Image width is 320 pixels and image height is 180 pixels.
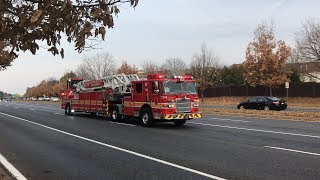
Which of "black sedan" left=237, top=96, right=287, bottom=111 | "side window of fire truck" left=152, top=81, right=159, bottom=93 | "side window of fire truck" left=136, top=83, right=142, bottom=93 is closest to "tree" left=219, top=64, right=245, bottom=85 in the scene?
"black sedan" left=237, top=96, right=287, bottom=111

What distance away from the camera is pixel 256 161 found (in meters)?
11.1

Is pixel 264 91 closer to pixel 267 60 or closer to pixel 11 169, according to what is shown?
pixel 267 60

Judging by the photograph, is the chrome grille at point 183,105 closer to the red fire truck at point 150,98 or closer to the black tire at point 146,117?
the red fire truck at point 150,98

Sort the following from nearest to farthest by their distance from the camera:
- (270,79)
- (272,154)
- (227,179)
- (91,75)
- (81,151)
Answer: (227,179)
(272,154)
(81,151)
(270,79)
(91,75)

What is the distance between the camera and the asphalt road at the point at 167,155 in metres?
9.79

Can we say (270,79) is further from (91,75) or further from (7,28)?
(7,28)

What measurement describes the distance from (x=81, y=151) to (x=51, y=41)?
24.5ft

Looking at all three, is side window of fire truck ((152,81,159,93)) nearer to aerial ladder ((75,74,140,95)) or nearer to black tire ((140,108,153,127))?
black tire ((140,108,153,127))

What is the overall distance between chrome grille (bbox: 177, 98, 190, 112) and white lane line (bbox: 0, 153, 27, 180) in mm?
10564

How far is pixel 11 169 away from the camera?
1065 cm

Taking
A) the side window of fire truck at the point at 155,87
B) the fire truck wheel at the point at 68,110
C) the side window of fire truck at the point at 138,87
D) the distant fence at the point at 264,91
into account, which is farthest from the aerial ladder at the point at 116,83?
the distant fence at the point at 264,91

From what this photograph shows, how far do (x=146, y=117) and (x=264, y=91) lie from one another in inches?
1712

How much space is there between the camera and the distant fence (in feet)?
188

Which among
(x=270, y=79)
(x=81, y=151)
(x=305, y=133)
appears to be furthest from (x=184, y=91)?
(x=270, y=79)
